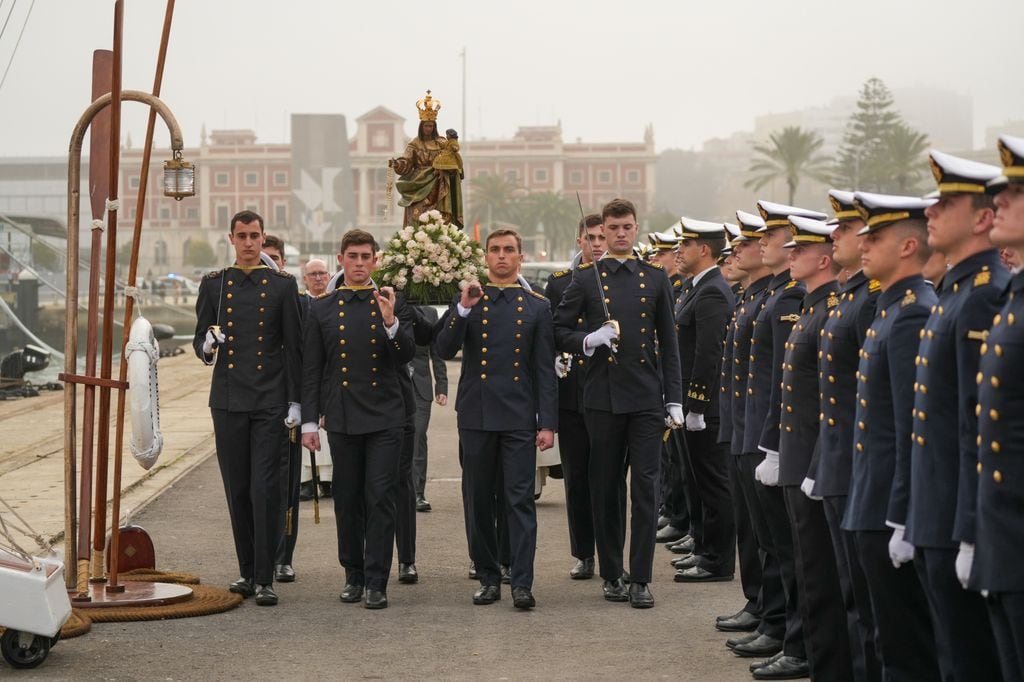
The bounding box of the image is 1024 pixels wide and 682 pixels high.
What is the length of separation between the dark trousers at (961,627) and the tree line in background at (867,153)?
103586 mm

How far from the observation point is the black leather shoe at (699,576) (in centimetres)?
996

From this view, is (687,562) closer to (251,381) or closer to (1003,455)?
(251,381)

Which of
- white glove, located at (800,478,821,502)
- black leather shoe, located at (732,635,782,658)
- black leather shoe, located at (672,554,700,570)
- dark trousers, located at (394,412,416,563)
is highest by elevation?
white glove, located at (800,478,821,502)

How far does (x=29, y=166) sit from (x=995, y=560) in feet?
91.3

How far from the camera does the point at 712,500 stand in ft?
33.9

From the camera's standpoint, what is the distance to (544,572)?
10.2 metres

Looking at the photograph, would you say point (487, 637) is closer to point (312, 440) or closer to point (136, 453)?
point (312, 440)

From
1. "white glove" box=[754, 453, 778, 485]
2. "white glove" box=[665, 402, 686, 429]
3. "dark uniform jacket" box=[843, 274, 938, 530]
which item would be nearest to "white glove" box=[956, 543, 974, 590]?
"dark uniform jacket" box=[843, 274, 938, 530]

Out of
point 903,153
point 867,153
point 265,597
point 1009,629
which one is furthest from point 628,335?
point 867,153

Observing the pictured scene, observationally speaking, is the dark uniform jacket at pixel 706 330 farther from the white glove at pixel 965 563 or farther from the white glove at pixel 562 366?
the white glove at pixel 965 563

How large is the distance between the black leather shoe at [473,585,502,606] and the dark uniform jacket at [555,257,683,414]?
3.97 ft

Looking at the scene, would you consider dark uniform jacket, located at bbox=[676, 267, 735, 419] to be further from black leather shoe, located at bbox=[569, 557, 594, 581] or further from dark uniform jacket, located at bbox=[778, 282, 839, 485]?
dark uniform jacket, located at bbox=[778, 282, 839, 485]

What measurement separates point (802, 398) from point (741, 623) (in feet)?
6.12

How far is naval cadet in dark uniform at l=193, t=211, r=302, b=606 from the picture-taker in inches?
369
